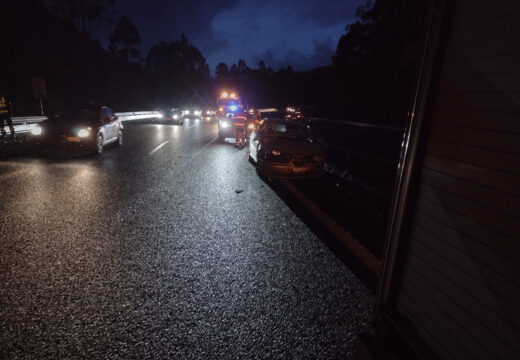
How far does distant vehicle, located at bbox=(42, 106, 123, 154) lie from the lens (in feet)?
33.2

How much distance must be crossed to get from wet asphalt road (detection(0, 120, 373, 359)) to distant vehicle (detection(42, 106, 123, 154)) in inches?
173

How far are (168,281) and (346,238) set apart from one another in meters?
2.57

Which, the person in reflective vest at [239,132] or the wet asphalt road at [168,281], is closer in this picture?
the wet asphalt road at [168,281]

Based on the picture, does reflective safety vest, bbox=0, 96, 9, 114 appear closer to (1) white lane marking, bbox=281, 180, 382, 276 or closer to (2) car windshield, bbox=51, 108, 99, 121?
(2) car windshield, bbox=51, 108, 99, 121

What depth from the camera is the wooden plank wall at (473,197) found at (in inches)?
54.9

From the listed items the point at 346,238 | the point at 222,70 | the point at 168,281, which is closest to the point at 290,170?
the point at 346,238

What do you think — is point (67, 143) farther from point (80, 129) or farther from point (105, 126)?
point (105, 126)

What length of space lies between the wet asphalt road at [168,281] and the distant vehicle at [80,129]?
4398 millimetres

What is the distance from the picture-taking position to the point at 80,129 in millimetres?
10266

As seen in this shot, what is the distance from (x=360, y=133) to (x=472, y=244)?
13319 millimetres

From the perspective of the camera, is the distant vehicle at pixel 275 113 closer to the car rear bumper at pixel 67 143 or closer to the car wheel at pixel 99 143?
the car wheel at pixel 99 143

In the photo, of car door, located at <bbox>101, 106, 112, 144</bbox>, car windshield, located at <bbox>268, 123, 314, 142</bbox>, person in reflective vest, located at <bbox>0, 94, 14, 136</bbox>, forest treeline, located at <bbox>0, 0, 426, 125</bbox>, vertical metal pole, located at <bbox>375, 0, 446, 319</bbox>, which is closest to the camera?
vertical metal pole, located at <bbox>375, 0, 446, 319</bbox>

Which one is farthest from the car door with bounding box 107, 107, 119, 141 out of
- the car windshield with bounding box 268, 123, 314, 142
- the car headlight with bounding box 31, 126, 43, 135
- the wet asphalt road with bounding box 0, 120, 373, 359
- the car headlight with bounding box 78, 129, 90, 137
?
the car windshield with bounding box 268, 123, 314, 142

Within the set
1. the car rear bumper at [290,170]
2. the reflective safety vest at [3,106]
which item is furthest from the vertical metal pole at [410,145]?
the reflective safety vest at [3,106]
